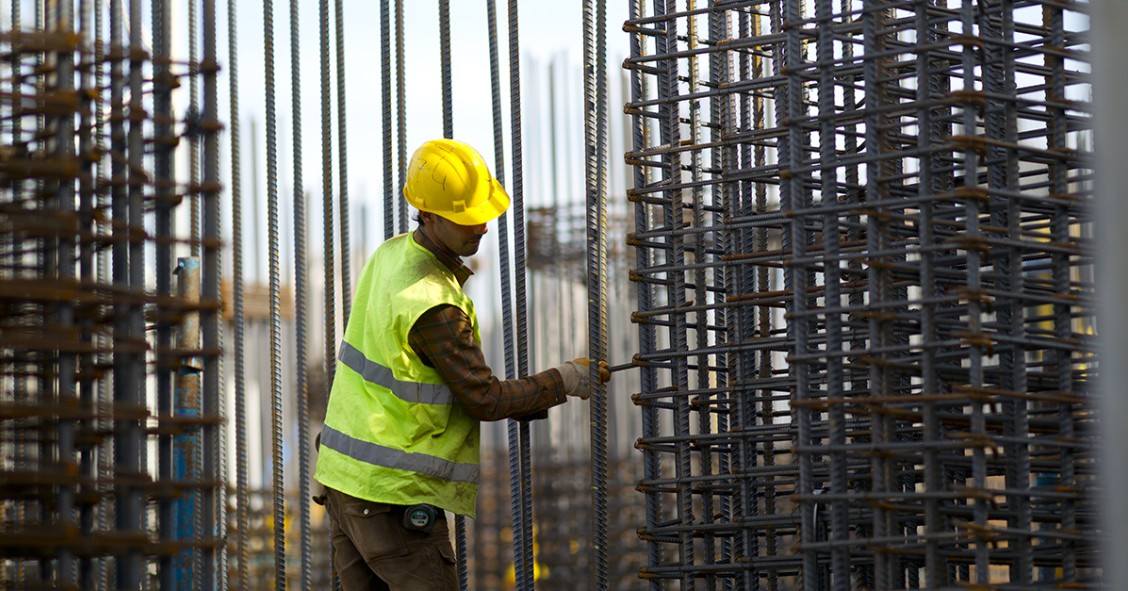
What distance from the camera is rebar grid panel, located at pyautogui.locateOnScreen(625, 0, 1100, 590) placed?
5.24 m

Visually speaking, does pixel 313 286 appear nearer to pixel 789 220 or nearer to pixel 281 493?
pixel 281 493

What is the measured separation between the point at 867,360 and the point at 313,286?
21.6m

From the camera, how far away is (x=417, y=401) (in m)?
6.16

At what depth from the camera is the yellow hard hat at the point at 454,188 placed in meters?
6.40

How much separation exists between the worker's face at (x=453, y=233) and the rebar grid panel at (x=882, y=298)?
Answer: 29.9 inches

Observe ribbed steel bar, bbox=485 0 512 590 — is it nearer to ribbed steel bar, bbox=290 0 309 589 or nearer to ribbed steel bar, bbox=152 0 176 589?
ribbed steel bar, bbox=290 0 309 589

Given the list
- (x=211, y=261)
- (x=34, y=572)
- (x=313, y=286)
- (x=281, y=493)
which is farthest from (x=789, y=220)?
(x=313, y=286)

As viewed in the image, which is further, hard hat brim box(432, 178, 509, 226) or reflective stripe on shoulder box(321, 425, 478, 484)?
hard hat brim box(432, 178, 509, 226)

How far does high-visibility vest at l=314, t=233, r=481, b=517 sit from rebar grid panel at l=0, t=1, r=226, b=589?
714mm

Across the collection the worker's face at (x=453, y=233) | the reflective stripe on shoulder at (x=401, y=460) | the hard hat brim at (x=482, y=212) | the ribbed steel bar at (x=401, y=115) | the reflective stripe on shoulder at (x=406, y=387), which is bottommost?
the reflective stripe on shoulder at (x=401, y=460)

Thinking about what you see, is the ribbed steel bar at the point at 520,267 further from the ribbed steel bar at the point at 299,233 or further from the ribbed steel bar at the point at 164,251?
the ribbed steel bar at the point at 164,251

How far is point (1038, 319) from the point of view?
6.04 metres

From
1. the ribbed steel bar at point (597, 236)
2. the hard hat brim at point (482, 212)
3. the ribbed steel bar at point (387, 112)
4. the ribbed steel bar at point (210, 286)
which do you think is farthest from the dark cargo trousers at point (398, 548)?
the ribbed steel bar at point (387, 112)

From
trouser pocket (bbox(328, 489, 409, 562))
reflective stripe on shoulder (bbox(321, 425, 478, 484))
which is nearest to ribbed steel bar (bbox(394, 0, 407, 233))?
reflective stripe on shoulder (bbox(321, 425, 478, 484))
